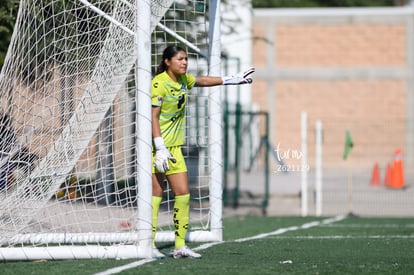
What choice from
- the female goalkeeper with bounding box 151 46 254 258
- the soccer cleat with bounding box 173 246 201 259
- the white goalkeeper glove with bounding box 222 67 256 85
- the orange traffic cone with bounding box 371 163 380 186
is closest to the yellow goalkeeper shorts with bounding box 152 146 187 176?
the female goalkeeper with bounding box 151 46 254 258

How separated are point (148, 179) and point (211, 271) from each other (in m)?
1.40

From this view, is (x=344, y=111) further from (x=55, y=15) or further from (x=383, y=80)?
(x=55, y=15)

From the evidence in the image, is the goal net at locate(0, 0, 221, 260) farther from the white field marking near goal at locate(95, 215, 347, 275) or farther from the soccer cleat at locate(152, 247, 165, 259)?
the white field marking near goal at locate(95, 215, 347, 275)

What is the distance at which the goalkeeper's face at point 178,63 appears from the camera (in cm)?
980

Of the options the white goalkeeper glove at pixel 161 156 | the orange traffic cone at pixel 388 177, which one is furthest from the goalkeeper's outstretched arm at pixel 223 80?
the orange traffic cone at pixel 388 177

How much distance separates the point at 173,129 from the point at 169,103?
26 cm

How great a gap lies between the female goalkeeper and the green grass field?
43 cm

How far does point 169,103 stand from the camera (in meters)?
9.86

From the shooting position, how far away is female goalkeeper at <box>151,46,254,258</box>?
9727 mm

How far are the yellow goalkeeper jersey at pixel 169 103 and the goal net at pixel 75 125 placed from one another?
0.20 m

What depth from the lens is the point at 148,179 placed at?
9.56m

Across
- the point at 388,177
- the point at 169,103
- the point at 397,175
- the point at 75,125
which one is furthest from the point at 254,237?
the point at 388,177

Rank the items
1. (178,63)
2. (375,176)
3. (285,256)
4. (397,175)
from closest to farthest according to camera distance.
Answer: (178,63) < (285,256) < (375,176) < (397,175)

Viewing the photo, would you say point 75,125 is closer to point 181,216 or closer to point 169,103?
point 169,103
